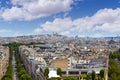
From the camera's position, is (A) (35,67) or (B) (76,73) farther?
(A) (35,67)

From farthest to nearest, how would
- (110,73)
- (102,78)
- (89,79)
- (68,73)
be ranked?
(110,73), (68,73), (102,78), (89,79)

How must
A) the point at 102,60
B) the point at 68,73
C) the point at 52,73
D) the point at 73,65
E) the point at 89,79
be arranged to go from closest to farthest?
the point at 89,79 < the point at 52,73 < the point at 68,73 < the point at 73,65 < the point at 102,60

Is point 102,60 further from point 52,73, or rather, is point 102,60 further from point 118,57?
point 118,57

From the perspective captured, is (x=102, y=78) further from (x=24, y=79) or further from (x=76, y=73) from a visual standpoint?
(x=24, y=79)

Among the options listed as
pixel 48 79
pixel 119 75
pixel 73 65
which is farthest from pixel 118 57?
pixel 48 79

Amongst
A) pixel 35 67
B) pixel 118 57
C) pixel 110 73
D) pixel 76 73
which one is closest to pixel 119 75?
pixel 110 73

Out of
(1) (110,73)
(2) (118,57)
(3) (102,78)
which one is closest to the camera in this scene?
(3) (102,78)

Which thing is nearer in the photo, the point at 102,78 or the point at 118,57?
the point at 102,78

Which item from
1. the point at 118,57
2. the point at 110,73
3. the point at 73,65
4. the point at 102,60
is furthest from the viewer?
the point at 118,57
